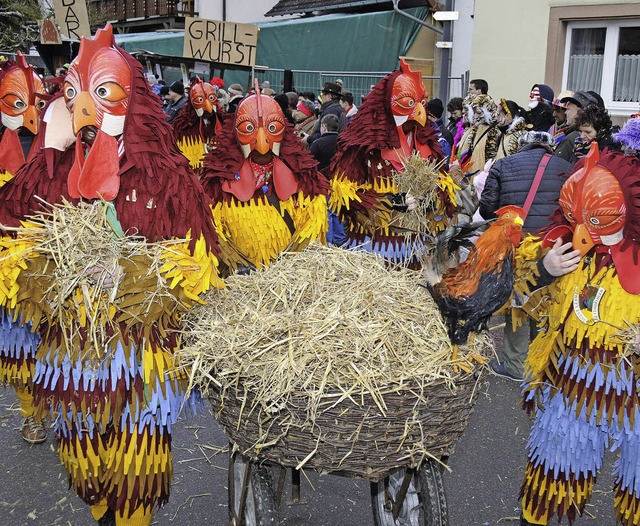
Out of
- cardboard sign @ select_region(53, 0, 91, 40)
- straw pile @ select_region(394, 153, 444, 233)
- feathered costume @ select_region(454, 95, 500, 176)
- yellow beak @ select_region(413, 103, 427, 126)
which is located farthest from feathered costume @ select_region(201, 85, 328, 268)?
cardboard sign @ select_region(53, 0, 91, 40)

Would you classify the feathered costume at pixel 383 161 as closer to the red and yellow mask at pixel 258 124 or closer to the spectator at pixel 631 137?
the red and yellow mask at pixel 258 124

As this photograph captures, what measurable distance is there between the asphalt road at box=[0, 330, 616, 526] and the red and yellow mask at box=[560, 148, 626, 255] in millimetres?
1566

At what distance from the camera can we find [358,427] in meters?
1.98

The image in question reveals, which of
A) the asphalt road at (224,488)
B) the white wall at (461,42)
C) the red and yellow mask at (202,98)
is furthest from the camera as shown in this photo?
the white wall at (461,42)

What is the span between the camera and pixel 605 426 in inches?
103

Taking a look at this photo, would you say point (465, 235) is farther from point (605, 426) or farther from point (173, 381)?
point (173, 381)

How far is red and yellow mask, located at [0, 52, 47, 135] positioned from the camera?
4.14 m

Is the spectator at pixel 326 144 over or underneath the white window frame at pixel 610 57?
underneath

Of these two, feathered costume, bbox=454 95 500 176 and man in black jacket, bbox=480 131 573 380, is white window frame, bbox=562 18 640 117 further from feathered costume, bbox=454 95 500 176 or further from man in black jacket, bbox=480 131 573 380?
man in black jacket, bbox=480 131 573 380

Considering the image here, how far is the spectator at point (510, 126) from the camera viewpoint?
5.88m

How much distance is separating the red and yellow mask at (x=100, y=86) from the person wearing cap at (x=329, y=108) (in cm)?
506

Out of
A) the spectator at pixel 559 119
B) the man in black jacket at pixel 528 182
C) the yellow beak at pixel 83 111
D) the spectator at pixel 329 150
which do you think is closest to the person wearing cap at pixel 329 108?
the spectator at pixel 329 150

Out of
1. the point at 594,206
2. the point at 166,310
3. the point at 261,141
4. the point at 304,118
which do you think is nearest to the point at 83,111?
the point at 166,310

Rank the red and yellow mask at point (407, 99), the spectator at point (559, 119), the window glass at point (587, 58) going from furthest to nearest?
the window glass at point (587, 58)
the spectator at point (559, 119)
the red and yellow mask at point (407, 99)
